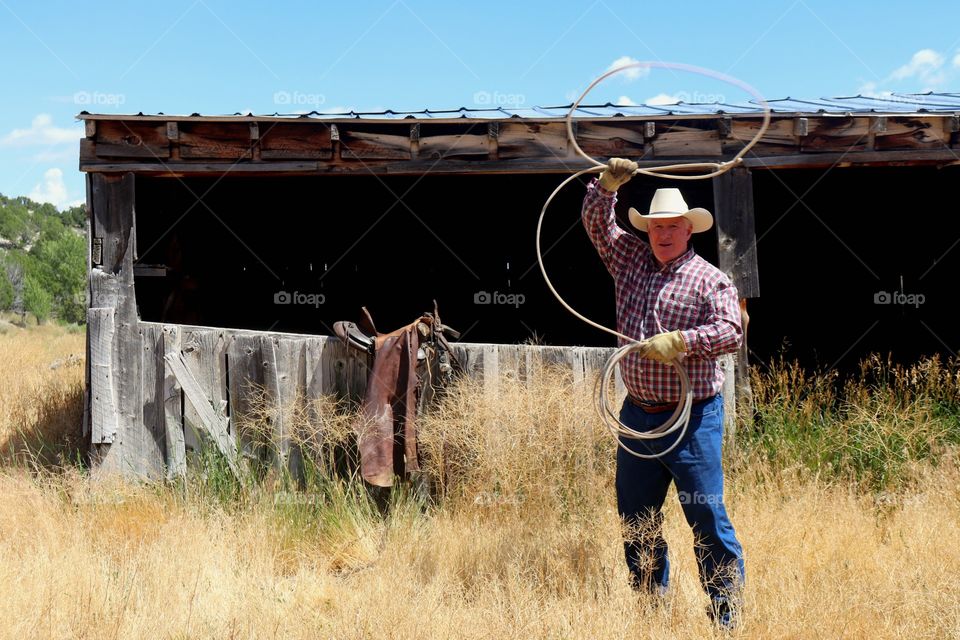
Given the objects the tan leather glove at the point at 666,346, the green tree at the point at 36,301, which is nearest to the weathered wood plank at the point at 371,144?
the tan leather glove at the point at 666,346

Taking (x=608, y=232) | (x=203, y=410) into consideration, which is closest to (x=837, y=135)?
(x=608, y=232)

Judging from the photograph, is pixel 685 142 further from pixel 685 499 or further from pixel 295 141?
pixel 685 499

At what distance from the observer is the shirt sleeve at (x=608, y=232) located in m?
3.77

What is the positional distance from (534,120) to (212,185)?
3.60m

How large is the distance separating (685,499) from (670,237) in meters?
1.13

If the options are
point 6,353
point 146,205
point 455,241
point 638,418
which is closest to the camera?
point 638,418

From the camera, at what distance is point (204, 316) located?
9203mm

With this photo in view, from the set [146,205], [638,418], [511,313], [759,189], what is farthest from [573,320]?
[638,418]

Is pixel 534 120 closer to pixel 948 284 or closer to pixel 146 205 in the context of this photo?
pixel 146 205

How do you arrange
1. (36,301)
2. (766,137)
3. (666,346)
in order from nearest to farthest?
1. (666,346)
2. (766,137)
3. (36,301)

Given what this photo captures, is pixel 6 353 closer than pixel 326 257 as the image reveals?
No

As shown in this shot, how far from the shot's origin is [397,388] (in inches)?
211

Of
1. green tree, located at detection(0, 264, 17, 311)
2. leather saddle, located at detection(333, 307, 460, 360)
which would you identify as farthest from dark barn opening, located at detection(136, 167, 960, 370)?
green tree, located at detection(0, 264, 17, 311)

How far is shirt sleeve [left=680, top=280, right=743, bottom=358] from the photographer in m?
3.30
